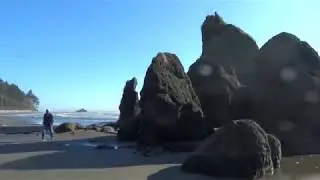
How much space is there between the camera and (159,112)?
2391 cm

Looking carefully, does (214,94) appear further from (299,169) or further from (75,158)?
(75,158)

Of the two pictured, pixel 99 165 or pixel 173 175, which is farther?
pixel 99 165

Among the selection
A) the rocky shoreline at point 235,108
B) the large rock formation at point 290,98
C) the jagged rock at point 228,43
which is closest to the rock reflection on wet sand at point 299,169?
the rocky shoreline at point 235,108

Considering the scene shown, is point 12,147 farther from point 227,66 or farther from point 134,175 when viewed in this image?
point 227,66

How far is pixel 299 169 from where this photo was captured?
18.2 meters

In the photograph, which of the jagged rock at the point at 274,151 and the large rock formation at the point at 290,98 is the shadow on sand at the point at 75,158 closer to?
the jagged rock at the point at 274,151

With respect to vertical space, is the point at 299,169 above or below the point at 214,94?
below

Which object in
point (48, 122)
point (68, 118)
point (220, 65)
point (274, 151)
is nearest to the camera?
point (274, 151)

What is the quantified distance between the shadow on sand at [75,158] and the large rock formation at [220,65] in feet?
44.1

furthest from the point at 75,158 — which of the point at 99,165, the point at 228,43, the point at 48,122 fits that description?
the point at 228,43

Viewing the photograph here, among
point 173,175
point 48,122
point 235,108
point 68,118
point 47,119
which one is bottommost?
point 173,175

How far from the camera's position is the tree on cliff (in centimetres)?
15151

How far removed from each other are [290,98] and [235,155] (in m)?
13.0

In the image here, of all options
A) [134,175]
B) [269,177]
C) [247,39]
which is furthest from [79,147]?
[247,39]
